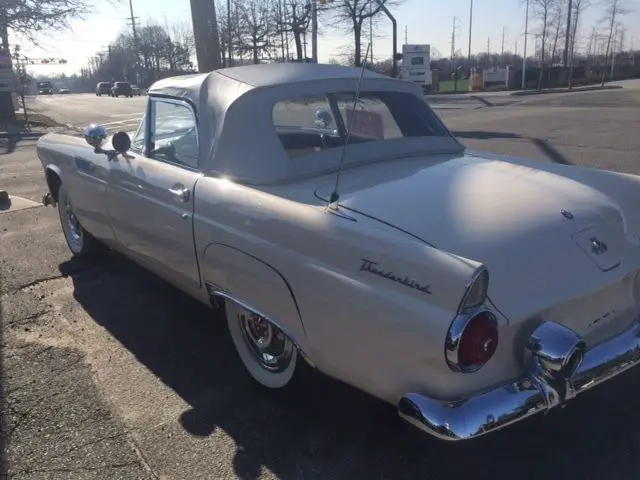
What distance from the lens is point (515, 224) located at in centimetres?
235

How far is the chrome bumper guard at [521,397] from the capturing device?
2.04 m

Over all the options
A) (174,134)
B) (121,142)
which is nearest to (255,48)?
(121,142)

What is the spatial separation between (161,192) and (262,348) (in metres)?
1.10

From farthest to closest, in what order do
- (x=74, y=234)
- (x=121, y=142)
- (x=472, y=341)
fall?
(x=74, y=234) → (x=121, y=142) → (x=472, y=341)

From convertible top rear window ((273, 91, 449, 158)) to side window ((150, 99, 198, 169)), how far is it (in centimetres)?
57

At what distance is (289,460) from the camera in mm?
2607

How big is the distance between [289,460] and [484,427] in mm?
952

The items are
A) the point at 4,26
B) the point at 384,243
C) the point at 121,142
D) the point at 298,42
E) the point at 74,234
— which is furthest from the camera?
the point at 298,42

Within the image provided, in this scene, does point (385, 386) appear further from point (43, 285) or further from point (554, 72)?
point (554, 72)

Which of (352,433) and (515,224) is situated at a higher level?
(515,224)

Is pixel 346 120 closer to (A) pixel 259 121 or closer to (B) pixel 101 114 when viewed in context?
(A) pixel 259 121

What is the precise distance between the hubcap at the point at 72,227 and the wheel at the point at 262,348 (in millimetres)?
2652

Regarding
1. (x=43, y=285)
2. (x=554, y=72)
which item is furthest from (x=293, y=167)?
(x=554, y=72)

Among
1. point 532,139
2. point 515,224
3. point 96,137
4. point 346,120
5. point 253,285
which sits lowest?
point 532,139
